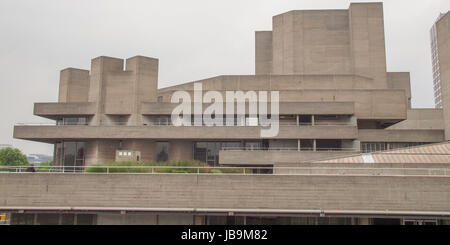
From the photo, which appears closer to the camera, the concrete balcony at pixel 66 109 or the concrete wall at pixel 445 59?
the concrete wall at pixel 445 59

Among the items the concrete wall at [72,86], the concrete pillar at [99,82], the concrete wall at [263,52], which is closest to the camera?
the concrete pillar at [99,82]

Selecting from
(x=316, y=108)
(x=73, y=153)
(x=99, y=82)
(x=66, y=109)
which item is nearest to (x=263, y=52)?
(x=316, y=108)

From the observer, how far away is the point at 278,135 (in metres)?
39.5

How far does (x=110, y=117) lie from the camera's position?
4566 cm

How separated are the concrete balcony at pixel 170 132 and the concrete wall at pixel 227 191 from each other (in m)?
21.1

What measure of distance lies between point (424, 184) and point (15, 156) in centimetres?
8237

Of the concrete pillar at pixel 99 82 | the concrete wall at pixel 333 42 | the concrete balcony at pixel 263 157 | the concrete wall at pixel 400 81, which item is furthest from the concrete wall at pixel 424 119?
the concrete pillar at pixel 99 82

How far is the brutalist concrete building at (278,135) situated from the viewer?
1827 centimetres

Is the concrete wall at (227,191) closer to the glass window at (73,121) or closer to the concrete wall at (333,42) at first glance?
the glass window at (73,121)

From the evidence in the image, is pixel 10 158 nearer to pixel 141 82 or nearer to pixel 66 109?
pixel 66 109

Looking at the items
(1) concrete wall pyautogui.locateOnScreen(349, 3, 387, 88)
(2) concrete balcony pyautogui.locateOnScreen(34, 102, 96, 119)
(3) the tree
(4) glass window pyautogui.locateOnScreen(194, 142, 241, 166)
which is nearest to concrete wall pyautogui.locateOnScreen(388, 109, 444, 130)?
(1) concrete wall pyautogui.locateOnScreen(349, 3, 387, 88)
